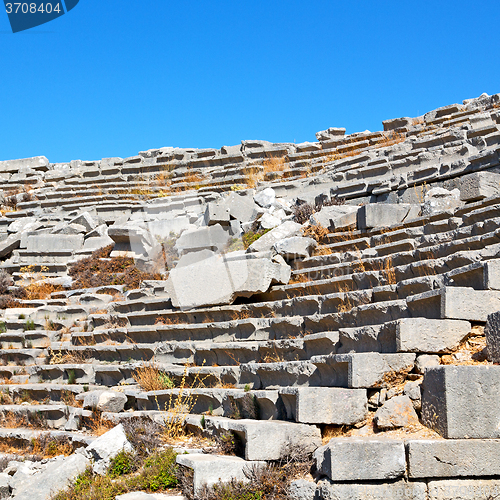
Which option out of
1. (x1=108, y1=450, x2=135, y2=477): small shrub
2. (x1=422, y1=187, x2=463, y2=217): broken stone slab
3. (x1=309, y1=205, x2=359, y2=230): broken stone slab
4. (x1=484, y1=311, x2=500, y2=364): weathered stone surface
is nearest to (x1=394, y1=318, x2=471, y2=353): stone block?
(x1=484, y1=311, x2=500, y2=364): weathered stone surface

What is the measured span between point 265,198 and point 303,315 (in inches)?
308


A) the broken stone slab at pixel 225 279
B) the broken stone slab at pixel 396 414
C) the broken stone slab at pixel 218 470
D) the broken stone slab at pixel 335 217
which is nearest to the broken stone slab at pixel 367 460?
the broken stone slab at pixel 396 414

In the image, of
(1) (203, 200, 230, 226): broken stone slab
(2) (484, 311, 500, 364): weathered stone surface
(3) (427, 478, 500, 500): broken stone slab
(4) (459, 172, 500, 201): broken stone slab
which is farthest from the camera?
(1) (203, 200, 230, 226): broken stone slab

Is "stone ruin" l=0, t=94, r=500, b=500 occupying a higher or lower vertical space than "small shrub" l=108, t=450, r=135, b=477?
higher

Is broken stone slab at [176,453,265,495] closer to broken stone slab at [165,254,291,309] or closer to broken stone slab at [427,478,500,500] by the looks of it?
broken stone slab at [427,478,500,500]

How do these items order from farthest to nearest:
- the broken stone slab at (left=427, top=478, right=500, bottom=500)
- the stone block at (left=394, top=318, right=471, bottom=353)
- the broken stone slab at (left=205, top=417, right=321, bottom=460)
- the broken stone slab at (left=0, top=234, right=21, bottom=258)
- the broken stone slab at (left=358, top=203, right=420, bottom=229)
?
the broken stone slab at (left=0, top=234, right=21, bottom=258) < the broken stone slab at (left=358, top=203, right=420, bottom=229) < the stone block at (left=394, top=318, right=471, bottom=353) < the broken stone slab at (left=205, top=417, right=321, bottom=460) < the broken stone slab at (left=427, top=478, right=500, bottom=500)

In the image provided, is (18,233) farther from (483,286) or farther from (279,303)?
(483,286)

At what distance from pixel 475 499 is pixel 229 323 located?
4.90 metres

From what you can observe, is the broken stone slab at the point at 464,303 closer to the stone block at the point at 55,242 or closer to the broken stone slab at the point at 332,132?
the stone block at the point at 55,242

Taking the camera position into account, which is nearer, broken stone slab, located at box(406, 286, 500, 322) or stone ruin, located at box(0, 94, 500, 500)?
stone ruin, located at box(0, 94, 500, 500)

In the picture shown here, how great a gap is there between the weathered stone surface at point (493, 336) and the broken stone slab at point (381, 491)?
127cm

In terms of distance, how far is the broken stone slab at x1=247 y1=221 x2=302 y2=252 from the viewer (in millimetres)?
10898

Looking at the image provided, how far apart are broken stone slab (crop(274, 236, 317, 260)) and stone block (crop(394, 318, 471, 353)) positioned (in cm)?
499

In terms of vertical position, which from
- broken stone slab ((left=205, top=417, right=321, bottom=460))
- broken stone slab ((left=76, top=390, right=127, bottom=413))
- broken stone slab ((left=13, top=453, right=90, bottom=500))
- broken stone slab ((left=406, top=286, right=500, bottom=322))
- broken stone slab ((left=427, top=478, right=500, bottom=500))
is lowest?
broken stone slab ((left=13, top=453, right=90, bottom=500))
